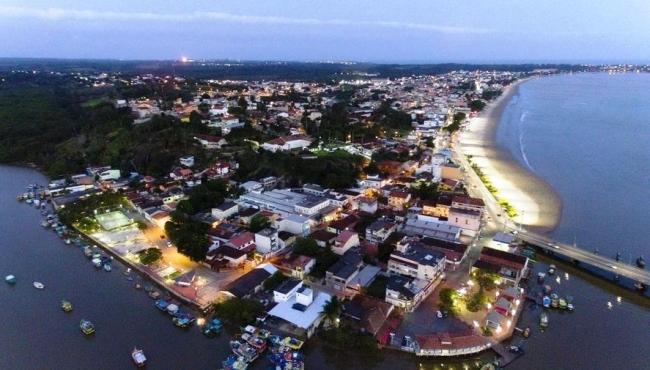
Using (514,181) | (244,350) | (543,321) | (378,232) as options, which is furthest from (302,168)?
(543,321)

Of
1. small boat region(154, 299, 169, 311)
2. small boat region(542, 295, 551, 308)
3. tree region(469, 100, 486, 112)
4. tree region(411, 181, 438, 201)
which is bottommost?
small boat region(154, 299, 169, 311)

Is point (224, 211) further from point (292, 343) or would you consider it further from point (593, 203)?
point (593, 203)

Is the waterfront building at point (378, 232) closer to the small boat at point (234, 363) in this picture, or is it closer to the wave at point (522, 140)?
the small boat at point (234, 363)

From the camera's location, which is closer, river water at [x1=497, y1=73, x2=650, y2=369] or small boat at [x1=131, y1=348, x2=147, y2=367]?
small boat at [x1=131, y1=348, x2=147, y2=367]

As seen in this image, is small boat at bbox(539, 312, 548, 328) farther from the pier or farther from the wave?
the wave

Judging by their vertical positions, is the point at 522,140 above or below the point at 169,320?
above

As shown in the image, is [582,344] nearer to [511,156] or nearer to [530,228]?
[530,228]

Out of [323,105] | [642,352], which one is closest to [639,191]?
[642,352]

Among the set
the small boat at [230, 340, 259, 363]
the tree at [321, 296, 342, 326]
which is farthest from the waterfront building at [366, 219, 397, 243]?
the small boat at [230, 340, 259, 363]
